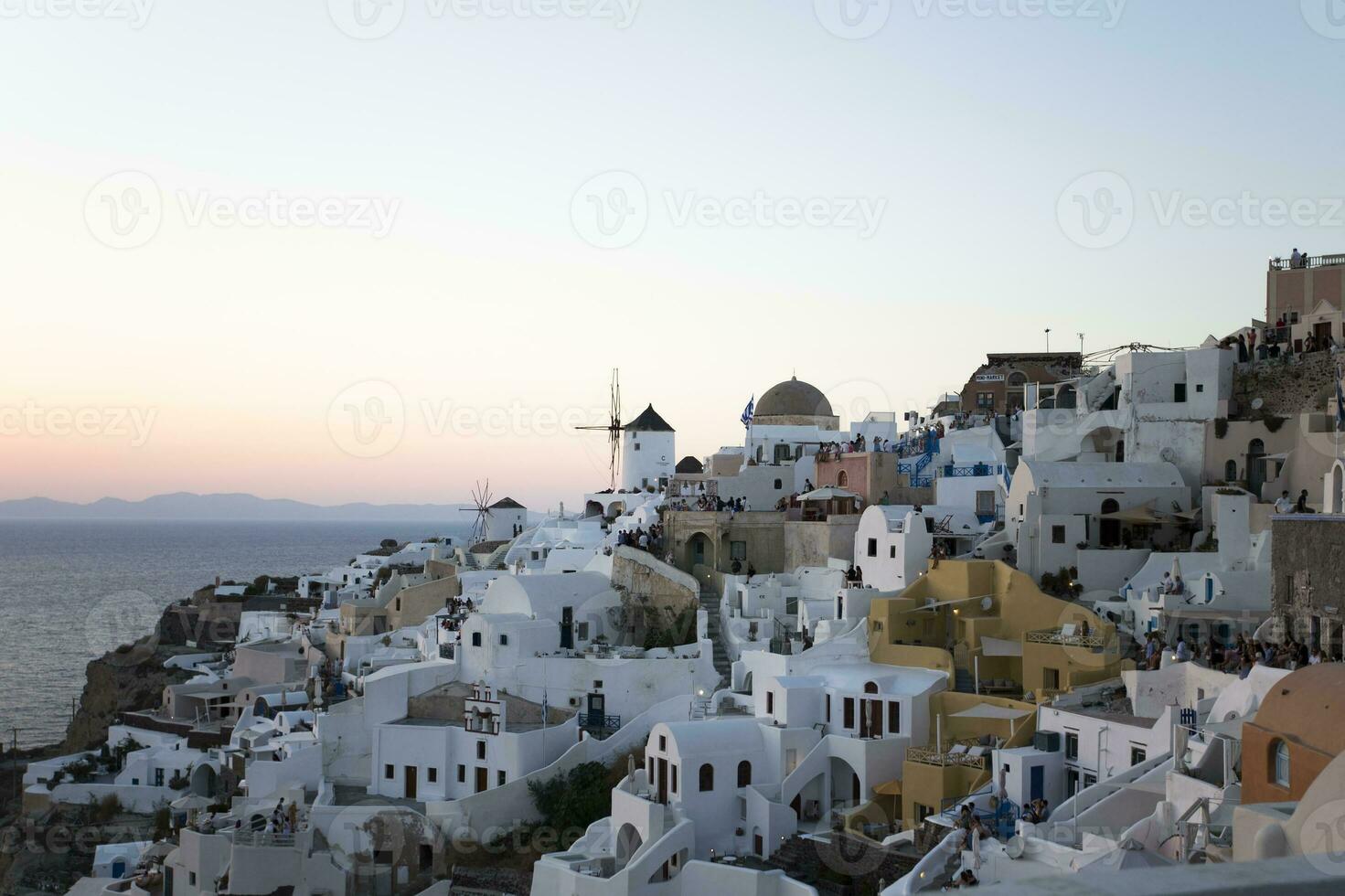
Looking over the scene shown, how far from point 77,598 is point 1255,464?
97.6 metres

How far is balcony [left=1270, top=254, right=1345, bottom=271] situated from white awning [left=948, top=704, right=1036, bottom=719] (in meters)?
17.3

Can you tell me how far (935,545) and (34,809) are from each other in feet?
84.5

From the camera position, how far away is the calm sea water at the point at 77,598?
5853 cm

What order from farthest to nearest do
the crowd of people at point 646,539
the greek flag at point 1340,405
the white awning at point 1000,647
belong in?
the crowd of people at point 646,539 → the white awning at point 1000,647 → the greek flag at point 1340,405

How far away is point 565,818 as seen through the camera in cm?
2573

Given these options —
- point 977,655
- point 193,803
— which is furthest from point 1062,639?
point 193,803

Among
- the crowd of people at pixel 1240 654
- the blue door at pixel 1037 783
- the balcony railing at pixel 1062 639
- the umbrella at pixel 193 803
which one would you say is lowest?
the umbrella at pixel 193 803

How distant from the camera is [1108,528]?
28.8 metres

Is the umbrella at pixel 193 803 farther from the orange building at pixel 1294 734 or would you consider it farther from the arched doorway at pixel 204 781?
the orange building at pixel 1294 734

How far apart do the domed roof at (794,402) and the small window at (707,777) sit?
2473 cm

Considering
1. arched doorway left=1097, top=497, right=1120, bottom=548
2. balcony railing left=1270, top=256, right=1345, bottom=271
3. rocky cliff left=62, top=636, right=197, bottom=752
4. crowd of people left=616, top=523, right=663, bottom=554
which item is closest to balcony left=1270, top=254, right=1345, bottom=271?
balcony railing left=1270, top=256, right=1345, bottom=271

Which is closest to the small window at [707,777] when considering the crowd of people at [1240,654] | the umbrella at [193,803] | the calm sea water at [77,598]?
the crowd of people at [1240,654]

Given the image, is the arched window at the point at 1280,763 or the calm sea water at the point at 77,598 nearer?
the arched window at the point at 1280,763

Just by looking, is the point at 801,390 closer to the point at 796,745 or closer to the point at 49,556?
the point at 796,745
